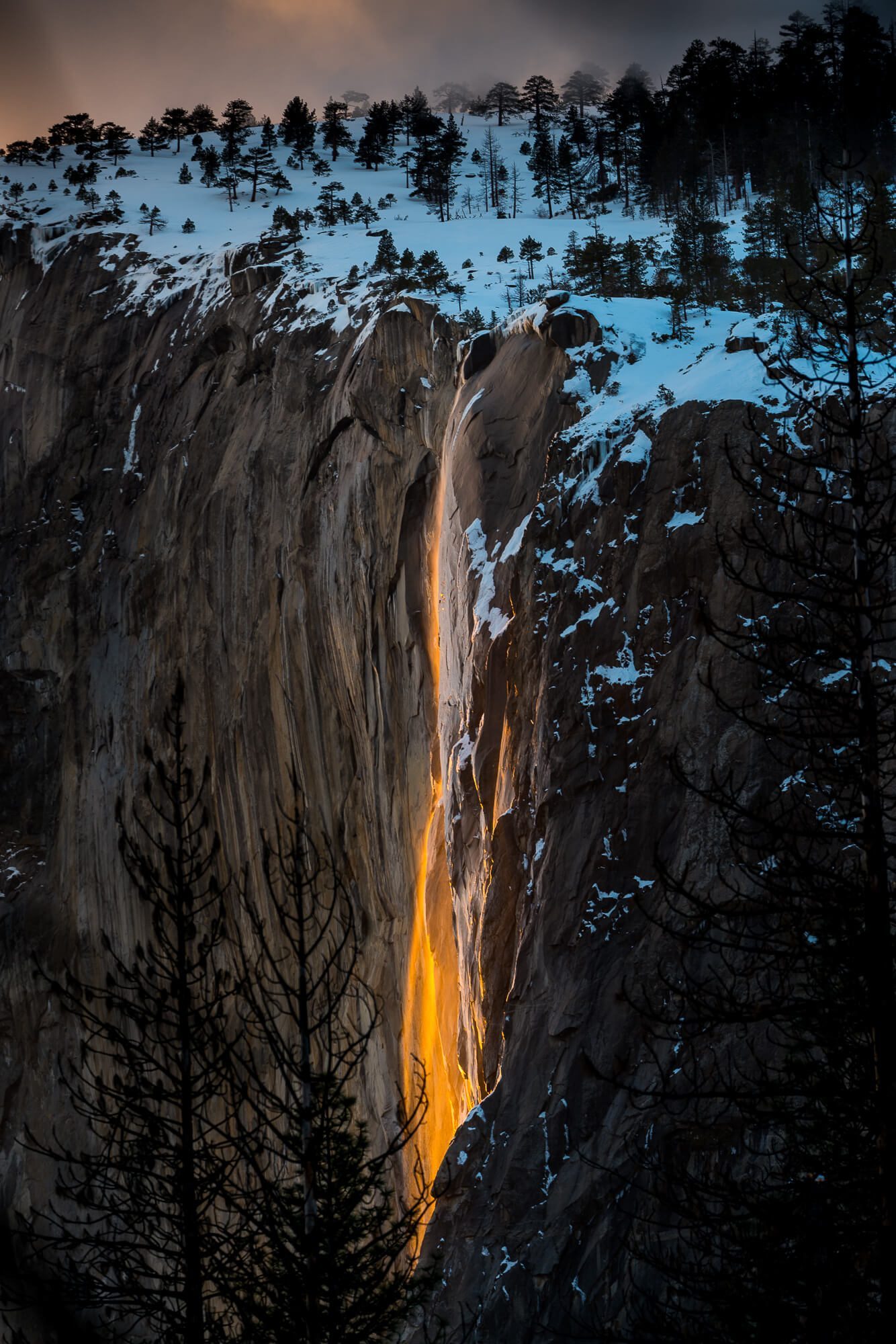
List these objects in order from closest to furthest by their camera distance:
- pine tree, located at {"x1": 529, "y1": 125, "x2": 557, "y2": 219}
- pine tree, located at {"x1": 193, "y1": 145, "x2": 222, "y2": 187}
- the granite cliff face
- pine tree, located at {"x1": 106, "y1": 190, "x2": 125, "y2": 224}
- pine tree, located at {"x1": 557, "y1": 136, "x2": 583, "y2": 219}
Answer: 1. the granite cliff face
2. pine tree, located at {"x1": 106, "y1": 190, "x2": 125, "y2": 224}
3. pine tree, located at {"x1": 557, "y1": 136, "x2": 583, "y2": 219}
4. pine tree, located at {"x1": 529, "y1": 125, "x2": 557, "y2": 219}
5. pine tree, located at {"x1": 193, "y1": 145, "x2": 222, "y2": 187}

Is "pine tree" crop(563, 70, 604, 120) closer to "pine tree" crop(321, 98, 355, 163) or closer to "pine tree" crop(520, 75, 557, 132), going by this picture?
"pine tree" crop(520, 75, 557, 132)

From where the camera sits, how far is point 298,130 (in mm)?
63906

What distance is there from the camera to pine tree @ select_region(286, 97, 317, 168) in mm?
62531

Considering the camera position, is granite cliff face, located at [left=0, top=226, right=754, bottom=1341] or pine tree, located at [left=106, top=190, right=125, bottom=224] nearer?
granite cliff face, located at [left=0, top=226, right=754, bottom=1341]

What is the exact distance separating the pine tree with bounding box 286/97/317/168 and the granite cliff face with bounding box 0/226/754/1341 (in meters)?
25.3

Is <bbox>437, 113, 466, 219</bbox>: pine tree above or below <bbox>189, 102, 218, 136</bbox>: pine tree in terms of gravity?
below

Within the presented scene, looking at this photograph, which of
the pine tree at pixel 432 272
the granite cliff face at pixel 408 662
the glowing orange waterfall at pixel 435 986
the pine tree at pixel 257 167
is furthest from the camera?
the pine tree at pixel 257 167

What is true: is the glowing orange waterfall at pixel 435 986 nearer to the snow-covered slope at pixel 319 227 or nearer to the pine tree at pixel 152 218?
the snow-covered slope at pixel 319 227

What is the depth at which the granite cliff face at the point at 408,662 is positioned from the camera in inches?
541

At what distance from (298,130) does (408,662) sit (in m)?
50.5

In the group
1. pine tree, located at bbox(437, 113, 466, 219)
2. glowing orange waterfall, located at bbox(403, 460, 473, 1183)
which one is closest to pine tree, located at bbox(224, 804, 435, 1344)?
glowing orange waterfall, located at bbox(403, 460, 473, 1183)

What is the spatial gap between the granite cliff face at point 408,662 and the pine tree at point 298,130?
25302mm

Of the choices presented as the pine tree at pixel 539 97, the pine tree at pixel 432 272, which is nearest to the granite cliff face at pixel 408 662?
the pine tree at pixel 432 272

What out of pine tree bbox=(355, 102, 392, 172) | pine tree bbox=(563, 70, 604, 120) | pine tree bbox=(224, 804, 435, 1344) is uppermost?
pine tree bbox=(563, 70, 604, 120)
